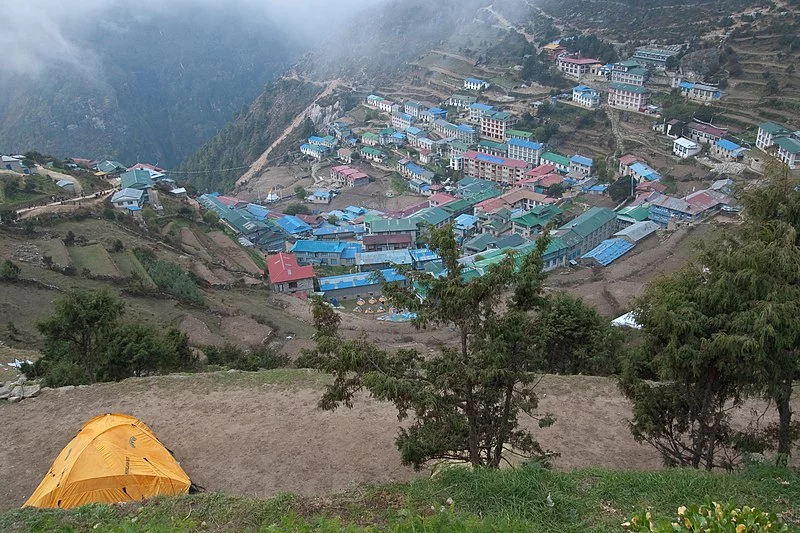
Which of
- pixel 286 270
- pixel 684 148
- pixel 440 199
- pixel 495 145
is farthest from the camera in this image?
pixel 495 145

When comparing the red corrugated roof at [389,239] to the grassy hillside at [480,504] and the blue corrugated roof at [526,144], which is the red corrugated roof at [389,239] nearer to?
the blue corrugated roof at [526,144]

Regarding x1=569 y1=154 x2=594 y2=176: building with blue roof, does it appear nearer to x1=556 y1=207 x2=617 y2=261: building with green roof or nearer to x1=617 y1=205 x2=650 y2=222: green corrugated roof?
x1=556 y1=207 x2=617 y2=261: building with green roof

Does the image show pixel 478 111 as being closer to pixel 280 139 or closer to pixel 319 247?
pixel 319 247

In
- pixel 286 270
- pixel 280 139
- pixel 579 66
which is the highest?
pixel 579 66

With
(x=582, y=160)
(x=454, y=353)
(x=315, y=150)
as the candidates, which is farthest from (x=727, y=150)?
(x=454, y=353)

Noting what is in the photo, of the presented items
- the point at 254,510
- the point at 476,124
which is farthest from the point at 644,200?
the point at 254,510

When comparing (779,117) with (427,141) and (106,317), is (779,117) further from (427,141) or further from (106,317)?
(106,317)

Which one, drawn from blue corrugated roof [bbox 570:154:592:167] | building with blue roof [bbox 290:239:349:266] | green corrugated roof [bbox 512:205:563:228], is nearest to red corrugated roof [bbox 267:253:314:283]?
building with blue roof [bbox 290:239:349:266]
